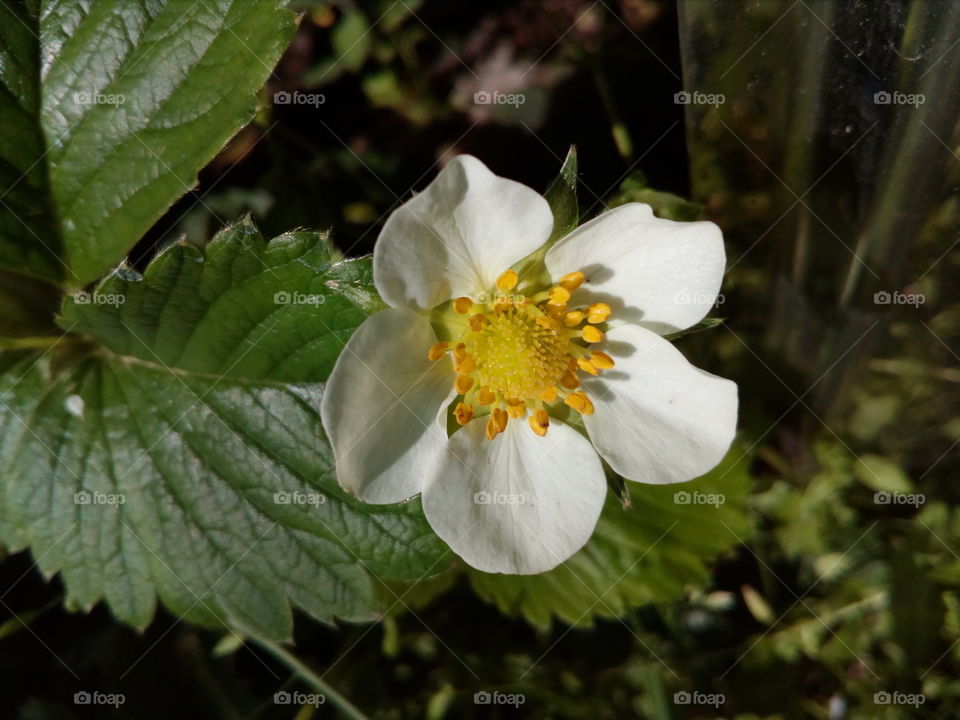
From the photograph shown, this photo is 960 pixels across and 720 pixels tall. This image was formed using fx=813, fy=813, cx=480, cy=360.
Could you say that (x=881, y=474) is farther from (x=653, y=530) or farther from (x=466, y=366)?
(x=466, y=366)

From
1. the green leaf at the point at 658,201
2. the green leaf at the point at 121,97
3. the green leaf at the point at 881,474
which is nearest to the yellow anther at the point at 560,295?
the green leaf at the point at 658,201

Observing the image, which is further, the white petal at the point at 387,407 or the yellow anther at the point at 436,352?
the yellow anther at the point at 436,352

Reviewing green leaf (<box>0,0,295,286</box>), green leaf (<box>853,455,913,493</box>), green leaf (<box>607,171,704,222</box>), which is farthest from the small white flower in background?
green leaf (<box>853,455,913,493</box>)

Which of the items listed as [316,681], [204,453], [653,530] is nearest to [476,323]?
[204,453]

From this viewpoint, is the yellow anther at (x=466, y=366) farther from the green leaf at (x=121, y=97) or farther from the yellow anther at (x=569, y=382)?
the green leaf at (x=121, y=97)

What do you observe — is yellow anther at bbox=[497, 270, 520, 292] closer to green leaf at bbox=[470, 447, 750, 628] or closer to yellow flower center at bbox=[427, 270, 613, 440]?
yellow flower center at bbox=[427, 270, 613, 440]

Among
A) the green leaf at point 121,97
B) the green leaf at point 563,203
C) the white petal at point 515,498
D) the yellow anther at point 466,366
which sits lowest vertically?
the white petal at point 515,498
